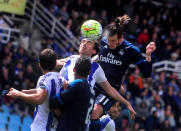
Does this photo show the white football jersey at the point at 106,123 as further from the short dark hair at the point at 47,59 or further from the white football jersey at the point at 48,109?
the short dark hair at the point at 47,59

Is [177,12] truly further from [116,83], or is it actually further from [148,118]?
[116,83]

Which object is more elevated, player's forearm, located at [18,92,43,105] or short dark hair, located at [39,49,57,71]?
short dark hair, located at [39,49,57,71]

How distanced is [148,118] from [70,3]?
5419mm

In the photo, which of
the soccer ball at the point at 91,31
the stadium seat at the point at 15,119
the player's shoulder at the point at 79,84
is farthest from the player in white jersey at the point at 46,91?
the stadium seat at the point at 15,119

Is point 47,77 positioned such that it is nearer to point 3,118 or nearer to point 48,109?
point 48,109

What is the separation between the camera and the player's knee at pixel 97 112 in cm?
697

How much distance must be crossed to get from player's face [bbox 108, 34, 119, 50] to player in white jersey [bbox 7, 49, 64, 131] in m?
1.72

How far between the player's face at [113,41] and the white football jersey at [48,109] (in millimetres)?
1717

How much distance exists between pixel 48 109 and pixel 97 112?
154cm

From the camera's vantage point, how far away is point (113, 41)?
721cm

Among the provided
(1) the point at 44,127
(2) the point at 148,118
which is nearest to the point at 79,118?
(1) the point at 44,127

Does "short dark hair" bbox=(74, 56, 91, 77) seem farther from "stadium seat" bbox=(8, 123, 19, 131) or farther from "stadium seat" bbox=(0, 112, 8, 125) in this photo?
"stadium seat" bbox=(0, 112, 8, 125)

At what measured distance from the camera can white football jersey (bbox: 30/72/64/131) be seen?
18.2ft

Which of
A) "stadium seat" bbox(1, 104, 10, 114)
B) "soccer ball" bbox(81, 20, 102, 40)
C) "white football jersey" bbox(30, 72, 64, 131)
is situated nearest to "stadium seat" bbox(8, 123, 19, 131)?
"stadium seat" bbox(1, 104, 10, 114)
